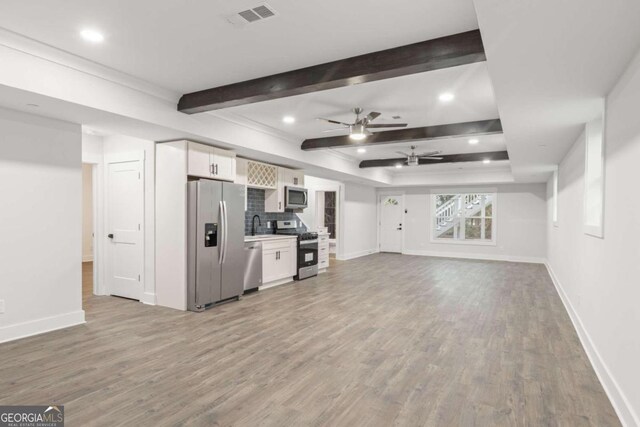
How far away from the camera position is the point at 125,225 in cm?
547

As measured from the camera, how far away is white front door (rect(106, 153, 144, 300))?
531cm

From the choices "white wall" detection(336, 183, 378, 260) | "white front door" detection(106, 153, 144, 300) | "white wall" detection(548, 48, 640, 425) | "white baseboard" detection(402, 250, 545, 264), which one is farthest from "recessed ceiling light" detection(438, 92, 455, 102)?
"white baseboard" detection(402, 250, 545, 264)

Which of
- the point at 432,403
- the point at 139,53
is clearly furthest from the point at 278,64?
the point at 432,403

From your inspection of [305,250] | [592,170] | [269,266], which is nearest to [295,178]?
[305,250]

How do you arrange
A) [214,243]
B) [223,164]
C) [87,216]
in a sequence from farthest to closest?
[87,216] → [223,164] → [214,243]

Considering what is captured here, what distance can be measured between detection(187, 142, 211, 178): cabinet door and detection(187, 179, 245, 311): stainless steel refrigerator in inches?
6.3

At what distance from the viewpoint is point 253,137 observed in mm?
5492

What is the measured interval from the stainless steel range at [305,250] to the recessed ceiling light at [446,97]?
381cm

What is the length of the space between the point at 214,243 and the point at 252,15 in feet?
10.8

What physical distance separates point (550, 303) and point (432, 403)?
400 centimetres

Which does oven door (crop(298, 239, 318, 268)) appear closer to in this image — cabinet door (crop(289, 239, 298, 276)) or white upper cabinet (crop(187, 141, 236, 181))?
cabinet door (crop(289, 239, 298, 276))

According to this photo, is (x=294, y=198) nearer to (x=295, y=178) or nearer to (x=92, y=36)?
(x=295, y=178)

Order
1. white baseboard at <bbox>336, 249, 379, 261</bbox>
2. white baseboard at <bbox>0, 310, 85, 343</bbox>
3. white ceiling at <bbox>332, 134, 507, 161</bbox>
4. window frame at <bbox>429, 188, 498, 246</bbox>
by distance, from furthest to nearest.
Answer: window frame at <bbox>429, 188, 498, 246</bbox> < white baseboard at <bbox>336, 249, 379, 261</bbox> < white ceiling at <bbox>332, 134, 507, 161</bbox> < white baseboard at <bbox>0, 310, 85, 343</bbox>

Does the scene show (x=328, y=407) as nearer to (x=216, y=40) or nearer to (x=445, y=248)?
(x=216, y=40)
